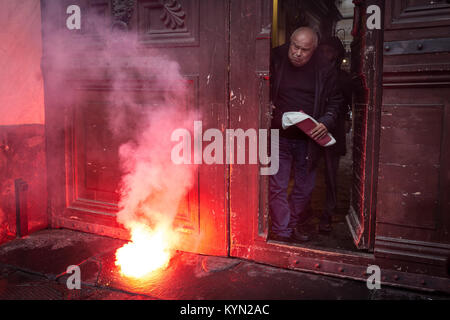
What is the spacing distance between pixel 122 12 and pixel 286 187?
2814mm

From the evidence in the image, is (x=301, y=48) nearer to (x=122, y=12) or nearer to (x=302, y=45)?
(x=302, y=45)

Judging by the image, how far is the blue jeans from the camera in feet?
14.5

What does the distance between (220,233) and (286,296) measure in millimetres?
1097

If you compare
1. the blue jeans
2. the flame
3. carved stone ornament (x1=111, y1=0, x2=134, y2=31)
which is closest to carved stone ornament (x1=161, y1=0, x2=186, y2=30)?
carved stone ornament (x1=111, y1=0, x2=134, y2=31)

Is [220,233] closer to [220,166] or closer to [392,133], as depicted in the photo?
[220,166]

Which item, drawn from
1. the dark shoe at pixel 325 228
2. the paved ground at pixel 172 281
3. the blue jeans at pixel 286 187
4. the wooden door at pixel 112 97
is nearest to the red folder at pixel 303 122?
the blue jeans at pixel 286 187

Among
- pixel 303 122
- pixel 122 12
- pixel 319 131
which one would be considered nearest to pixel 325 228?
pixel 319 131

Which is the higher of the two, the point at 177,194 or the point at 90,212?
the point at 177,194

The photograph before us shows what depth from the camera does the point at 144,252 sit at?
4262 mm

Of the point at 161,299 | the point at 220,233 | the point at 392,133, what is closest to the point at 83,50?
the point at 220,233

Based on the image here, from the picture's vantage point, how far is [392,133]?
342 centimetres

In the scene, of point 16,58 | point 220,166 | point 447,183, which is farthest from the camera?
point 16,58

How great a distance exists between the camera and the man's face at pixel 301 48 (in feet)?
13.7

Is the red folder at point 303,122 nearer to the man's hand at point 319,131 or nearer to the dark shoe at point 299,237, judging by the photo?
the man's hand at point 319,131
